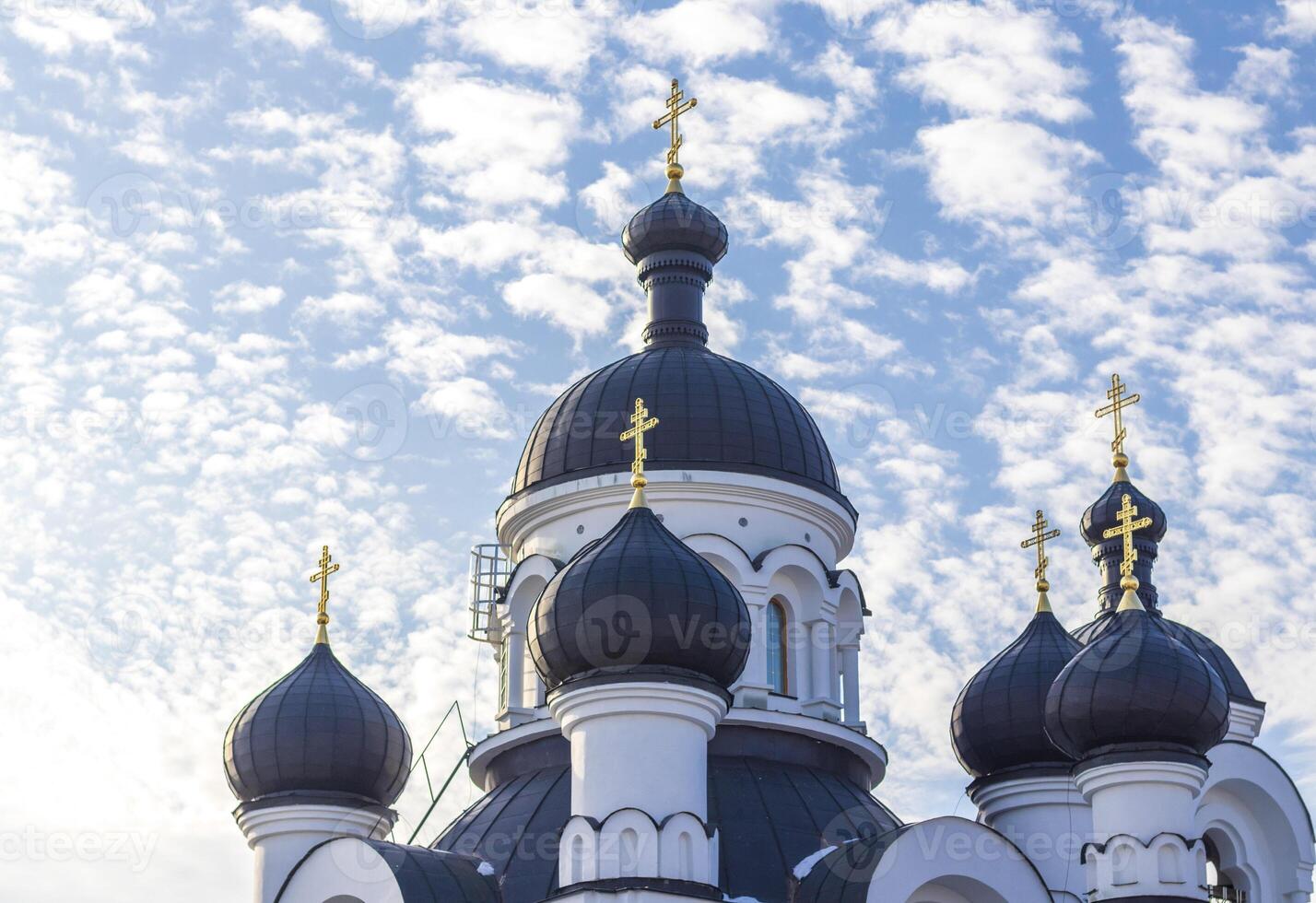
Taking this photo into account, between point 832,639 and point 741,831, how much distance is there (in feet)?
11.5

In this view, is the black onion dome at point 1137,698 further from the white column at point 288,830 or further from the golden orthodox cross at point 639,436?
the white column at point 288,830

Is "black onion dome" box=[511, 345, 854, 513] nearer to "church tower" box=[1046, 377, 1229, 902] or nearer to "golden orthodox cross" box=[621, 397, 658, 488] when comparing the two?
"golden orthodox cross" box=[621, 397, 658, 488]

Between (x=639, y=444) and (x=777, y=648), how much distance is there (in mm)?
2889

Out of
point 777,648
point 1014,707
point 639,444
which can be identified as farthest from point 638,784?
point 1014,707

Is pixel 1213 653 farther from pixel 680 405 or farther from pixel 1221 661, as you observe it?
pixel 680 405

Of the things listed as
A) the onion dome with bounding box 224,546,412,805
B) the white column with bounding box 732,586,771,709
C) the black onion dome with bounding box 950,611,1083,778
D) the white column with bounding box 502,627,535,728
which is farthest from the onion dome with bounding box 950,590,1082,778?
the onion dome with bounding box 224,546,412,805

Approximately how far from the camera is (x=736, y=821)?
61.2 feet

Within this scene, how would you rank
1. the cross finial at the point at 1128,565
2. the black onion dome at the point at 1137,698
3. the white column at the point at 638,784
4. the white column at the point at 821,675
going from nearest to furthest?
1. the white column at the point at 638,784
2. the black onion dome at the point at 1137,698
3. the cross finial at the point at 1128,565
4. the white column at the point at 821,675

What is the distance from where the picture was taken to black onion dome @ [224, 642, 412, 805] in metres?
20.8

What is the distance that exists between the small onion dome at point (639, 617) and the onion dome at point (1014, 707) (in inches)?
165

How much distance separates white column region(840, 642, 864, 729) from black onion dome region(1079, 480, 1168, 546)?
13.9 feet

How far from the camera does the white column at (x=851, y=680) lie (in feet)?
70.5

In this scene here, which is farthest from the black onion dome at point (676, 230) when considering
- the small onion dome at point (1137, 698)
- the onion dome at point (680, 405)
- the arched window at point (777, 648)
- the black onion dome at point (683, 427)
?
the small onion dome at point (1137, 698)

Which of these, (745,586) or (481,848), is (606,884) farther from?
(745,586)
